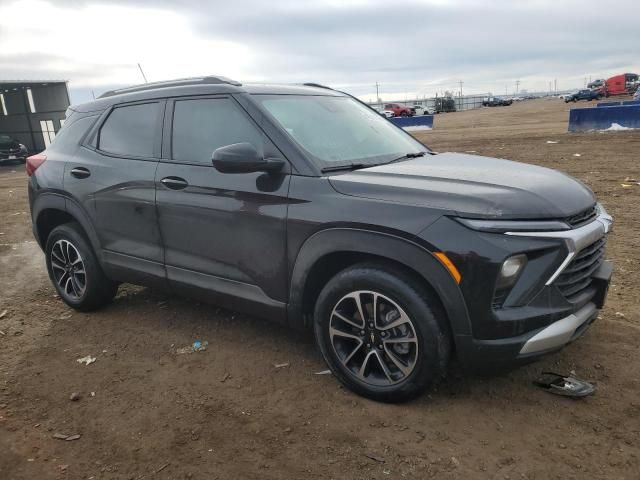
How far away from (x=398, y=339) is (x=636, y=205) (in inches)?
237

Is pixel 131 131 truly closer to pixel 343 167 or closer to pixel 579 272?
pixel 343 167

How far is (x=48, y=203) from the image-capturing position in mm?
4656

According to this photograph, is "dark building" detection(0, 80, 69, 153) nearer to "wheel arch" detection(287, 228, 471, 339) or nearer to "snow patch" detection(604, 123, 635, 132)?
"snow patch" detection(604, 123, 635, 132)

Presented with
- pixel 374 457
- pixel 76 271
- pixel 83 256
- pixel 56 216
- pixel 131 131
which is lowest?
pixel 374 457

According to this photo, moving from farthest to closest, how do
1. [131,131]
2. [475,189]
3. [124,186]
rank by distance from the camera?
[131,131] → [124,186] → [475,189]

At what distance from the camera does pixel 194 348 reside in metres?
3.94

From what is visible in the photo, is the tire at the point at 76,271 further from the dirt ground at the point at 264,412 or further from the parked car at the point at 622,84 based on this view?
the parked car at the point at 622,84

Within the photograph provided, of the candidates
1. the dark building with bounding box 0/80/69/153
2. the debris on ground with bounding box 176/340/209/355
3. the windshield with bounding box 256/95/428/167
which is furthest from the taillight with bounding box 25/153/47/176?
the dark building with bounding box 0/80/69/153

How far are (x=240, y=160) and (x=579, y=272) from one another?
1.98 m

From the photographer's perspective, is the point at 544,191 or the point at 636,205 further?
the point at 636,205

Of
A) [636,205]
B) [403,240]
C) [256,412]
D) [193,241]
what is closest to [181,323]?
[193,241]

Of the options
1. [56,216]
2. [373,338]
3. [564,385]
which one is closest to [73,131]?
[56,216]

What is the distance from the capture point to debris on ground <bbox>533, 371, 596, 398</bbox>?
9.87 ft

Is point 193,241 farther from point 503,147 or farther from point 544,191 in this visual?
point 503,147
